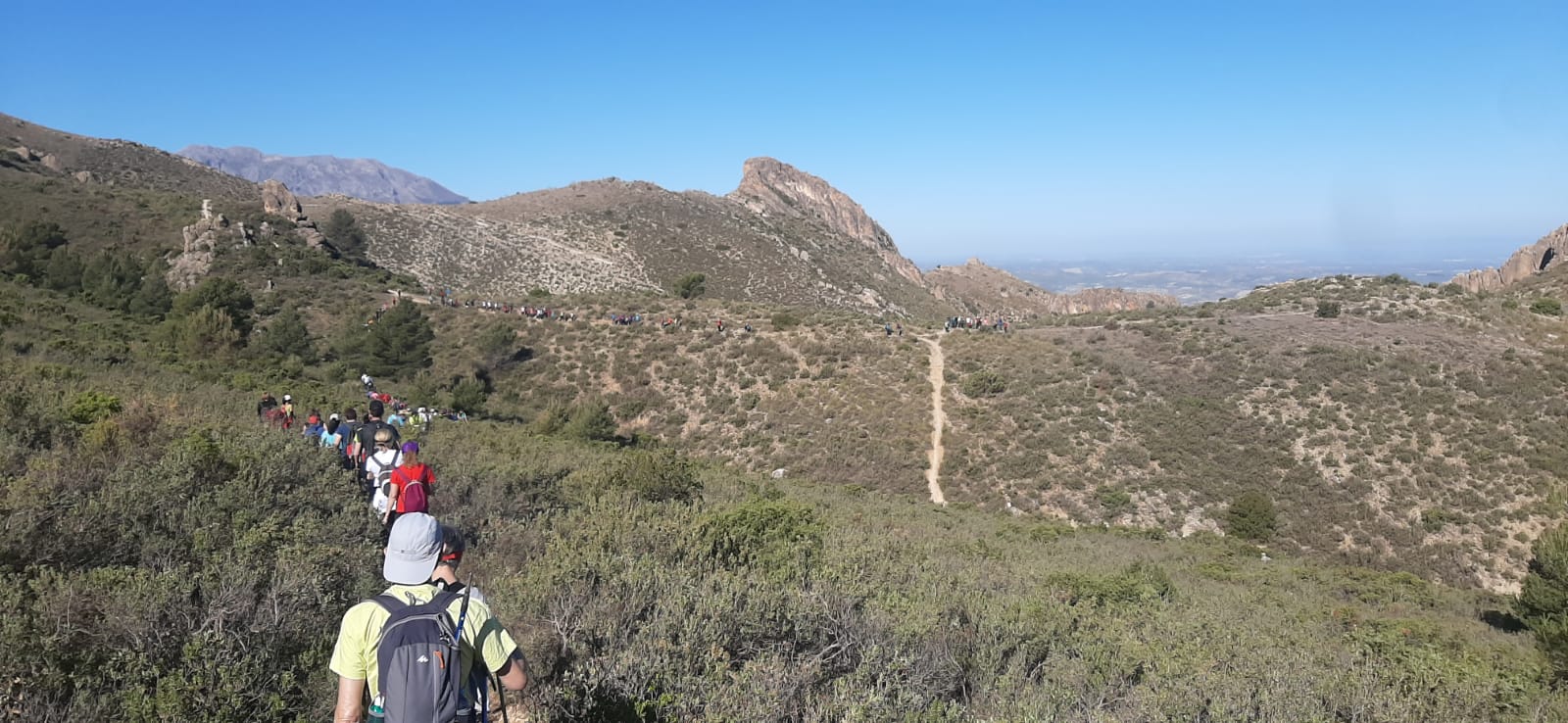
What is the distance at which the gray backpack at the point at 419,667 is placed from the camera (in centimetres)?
244

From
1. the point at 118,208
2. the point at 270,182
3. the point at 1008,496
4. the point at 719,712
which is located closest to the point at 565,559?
the point at 719,712

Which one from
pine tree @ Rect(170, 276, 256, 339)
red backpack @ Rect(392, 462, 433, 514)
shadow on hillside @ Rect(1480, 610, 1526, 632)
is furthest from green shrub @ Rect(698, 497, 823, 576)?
pine tree @ Rect(170, 276, 256, 339)

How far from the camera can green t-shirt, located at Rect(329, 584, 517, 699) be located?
8.42ft

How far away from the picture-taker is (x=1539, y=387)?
23.1m

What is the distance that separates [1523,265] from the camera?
43156 millimetres

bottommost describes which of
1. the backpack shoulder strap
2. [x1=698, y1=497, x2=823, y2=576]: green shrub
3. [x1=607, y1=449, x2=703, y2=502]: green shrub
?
[x1=607, y1=449, x2=703, y2=502]: green shrub

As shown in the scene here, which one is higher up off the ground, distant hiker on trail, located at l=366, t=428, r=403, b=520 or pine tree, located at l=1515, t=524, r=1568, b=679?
distant hiker on trail, located at l=366, t=428, r=403, b=520

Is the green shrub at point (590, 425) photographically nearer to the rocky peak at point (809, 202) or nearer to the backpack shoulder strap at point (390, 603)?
the backpack shoulder strap at point (390, 603)

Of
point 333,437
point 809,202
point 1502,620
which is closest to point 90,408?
point 333,437

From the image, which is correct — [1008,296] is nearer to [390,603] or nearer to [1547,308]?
[1547,308]

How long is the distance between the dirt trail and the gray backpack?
20576 mm

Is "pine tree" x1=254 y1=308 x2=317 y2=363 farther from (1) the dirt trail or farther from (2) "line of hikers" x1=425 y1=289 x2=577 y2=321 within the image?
(1) the dirt trail

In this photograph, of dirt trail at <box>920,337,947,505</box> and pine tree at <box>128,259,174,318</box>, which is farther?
pine tree at <box>128,259,174,318</box>

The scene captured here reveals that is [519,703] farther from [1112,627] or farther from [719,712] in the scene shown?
[1112,627]
